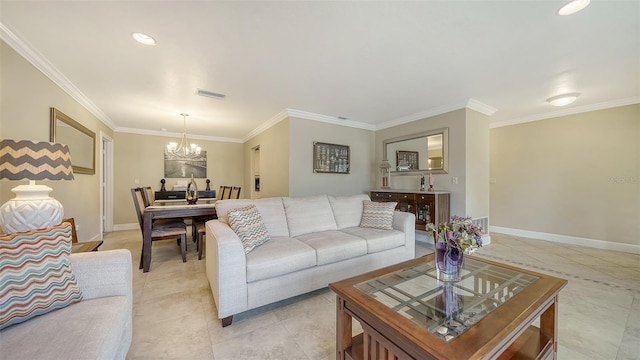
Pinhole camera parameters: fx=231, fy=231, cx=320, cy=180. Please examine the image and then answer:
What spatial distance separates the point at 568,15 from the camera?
173cm

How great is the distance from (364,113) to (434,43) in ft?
7.14

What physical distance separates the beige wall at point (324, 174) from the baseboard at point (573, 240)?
9.53ft

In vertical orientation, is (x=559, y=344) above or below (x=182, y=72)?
below

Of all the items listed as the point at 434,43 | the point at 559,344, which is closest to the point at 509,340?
the point at 559,344

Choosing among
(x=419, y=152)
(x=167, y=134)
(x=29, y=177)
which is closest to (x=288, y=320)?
(x=29, y=177)

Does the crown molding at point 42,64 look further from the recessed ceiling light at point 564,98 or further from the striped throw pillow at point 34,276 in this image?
the recessed ceiling light at point 564,98

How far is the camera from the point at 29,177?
4.89ft

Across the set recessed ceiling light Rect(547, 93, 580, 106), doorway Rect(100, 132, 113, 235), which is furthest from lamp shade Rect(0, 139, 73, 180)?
recessed ceiling light Rect(547, 93, 580, 106)

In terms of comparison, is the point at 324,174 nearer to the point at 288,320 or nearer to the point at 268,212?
the point at 268,212

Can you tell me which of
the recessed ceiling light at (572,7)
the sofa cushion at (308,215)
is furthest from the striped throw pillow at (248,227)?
the recessed ceiling light at (572,7)

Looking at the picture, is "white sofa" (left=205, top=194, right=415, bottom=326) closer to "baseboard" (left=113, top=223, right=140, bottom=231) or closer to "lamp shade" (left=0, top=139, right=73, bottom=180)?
"lamp shade" (left=0, top=139, right=73, bottom=180)

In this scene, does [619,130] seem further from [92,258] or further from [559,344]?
[92,258]

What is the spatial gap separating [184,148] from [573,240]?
7518 mm

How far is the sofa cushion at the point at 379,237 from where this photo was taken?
2.50 metres
